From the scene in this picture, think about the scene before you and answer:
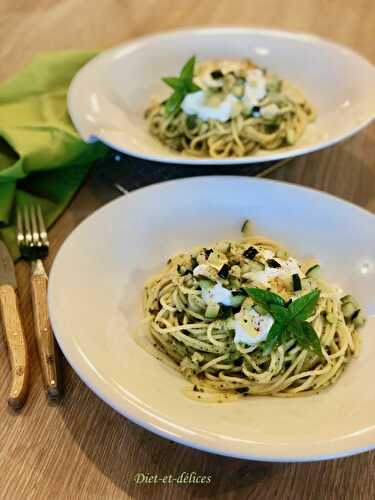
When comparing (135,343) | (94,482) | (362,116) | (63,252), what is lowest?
(94,482)

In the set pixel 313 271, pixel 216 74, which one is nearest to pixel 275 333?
pixel 313 271

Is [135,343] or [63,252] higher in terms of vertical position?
[63,252]

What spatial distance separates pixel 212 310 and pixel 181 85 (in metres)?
0.95

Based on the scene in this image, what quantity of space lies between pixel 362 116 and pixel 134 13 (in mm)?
1559

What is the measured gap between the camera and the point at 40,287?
1391 millimetres

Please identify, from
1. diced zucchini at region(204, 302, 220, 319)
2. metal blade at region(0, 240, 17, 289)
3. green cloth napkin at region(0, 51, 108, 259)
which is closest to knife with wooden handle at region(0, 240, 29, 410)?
metal blade at region(0, 240, 17, 289)

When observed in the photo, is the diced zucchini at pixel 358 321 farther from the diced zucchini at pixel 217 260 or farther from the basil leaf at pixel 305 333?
the diced zucchini at pixel 217 260

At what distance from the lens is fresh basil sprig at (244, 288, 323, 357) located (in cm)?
113

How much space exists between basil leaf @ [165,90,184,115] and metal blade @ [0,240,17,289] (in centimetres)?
76

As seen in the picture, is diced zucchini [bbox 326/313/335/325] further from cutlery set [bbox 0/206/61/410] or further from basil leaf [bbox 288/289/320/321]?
cutlery set [bbox 0/206/61/410]

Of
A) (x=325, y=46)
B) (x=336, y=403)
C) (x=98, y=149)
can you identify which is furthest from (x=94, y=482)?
(x=325, y=46)

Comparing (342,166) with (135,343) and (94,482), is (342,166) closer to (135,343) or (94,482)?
(135,343)

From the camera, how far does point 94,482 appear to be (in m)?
1.10

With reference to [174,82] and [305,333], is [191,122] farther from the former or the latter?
[305,333]
